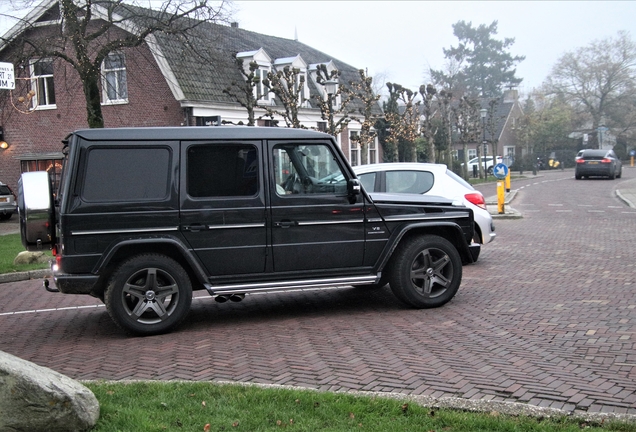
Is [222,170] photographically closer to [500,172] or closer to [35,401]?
[35,401]

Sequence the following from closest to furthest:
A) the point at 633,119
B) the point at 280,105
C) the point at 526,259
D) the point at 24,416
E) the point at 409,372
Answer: the point at 24,416
the point at 409,372
the point at 526,259
the point at 280,105
the point at 633,119

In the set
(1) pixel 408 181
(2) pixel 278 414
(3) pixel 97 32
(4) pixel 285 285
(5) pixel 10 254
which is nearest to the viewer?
(2) pixel 278 414

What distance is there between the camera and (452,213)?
8.05 m

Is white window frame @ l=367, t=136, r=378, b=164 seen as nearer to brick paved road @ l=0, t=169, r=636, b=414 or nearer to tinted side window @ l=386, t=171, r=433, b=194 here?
tinted side window @ l=386, t=171, r=433, b=194

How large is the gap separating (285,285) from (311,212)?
0.81 metres

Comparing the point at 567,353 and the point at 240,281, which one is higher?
the point at 240,281

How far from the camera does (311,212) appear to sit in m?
7.40

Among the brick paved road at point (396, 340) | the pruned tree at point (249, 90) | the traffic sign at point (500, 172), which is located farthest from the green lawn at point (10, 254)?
the traffic sign at point (500, 172)

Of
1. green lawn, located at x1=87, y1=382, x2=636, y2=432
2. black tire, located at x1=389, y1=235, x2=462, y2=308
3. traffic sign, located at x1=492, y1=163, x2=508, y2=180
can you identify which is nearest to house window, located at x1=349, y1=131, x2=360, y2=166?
traffic sign, located at x1=492, y1=163, x2=508, y2=180

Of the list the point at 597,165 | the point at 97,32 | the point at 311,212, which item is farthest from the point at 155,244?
the point at 597,165

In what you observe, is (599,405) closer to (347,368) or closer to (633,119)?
(347,368)

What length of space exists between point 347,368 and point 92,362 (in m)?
2.24

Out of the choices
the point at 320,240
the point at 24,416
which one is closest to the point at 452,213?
the point at 320,240

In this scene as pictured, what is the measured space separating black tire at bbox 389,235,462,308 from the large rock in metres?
4.38
